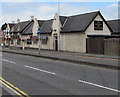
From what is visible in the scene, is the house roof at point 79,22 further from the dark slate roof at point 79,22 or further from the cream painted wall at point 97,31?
the cream painted wall at point 97,31

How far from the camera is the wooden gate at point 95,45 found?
29891mm

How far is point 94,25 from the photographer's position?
3378 cm

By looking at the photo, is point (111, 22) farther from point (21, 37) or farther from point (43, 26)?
point (21, 37)

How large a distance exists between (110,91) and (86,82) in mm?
1971

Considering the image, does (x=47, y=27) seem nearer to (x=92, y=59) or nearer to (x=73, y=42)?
(x=73, y=42)

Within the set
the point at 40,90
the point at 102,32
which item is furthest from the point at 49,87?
the point at 102,32

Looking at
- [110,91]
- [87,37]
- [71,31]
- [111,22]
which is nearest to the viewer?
[110,91]

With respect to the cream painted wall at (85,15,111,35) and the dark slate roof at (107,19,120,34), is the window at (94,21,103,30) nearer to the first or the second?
the cream painted wall at (85,15,111,35)

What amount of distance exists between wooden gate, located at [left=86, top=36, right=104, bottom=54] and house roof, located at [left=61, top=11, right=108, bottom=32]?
207 centimetres

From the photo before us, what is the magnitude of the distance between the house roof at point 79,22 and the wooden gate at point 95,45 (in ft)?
6.79

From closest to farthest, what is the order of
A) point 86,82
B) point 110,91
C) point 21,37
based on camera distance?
point 110,91 → point 86,82 → point 21,37

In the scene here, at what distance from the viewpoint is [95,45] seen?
30953 mm

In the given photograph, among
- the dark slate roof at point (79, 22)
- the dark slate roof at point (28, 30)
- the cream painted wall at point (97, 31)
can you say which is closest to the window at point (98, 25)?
the cream painted wall at point (97, 31)

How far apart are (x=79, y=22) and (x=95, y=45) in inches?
257
